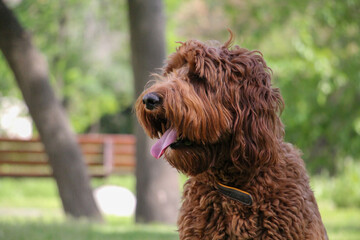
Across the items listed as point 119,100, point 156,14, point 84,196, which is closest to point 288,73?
point 156,14

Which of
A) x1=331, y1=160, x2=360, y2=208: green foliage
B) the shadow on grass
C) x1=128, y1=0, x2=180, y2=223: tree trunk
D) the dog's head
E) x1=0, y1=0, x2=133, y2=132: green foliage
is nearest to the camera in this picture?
the dog's head

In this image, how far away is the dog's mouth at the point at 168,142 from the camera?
3.78 m

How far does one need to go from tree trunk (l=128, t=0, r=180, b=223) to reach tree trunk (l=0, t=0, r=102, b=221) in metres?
1.05

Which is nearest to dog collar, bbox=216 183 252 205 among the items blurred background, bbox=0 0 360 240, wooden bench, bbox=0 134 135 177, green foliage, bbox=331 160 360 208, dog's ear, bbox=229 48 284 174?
dog's ear, bbox=229 48 284 174

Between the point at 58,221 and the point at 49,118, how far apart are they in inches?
75.4

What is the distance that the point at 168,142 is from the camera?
3818 mm

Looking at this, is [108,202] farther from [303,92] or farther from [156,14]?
[156,14]

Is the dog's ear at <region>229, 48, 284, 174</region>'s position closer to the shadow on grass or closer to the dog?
the dog

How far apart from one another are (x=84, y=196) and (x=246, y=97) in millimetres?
6784

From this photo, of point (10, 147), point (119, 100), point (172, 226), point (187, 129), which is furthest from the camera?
point (119, 100)

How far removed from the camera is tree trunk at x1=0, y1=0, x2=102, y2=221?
927cm

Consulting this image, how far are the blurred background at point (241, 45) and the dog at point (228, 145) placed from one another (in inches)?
145

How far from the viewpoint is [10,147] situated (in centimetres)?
2197

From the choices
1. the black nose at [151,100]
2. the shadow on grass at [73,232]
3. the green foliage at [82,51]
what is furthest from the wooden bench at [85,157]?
the black nose at [151,100]
